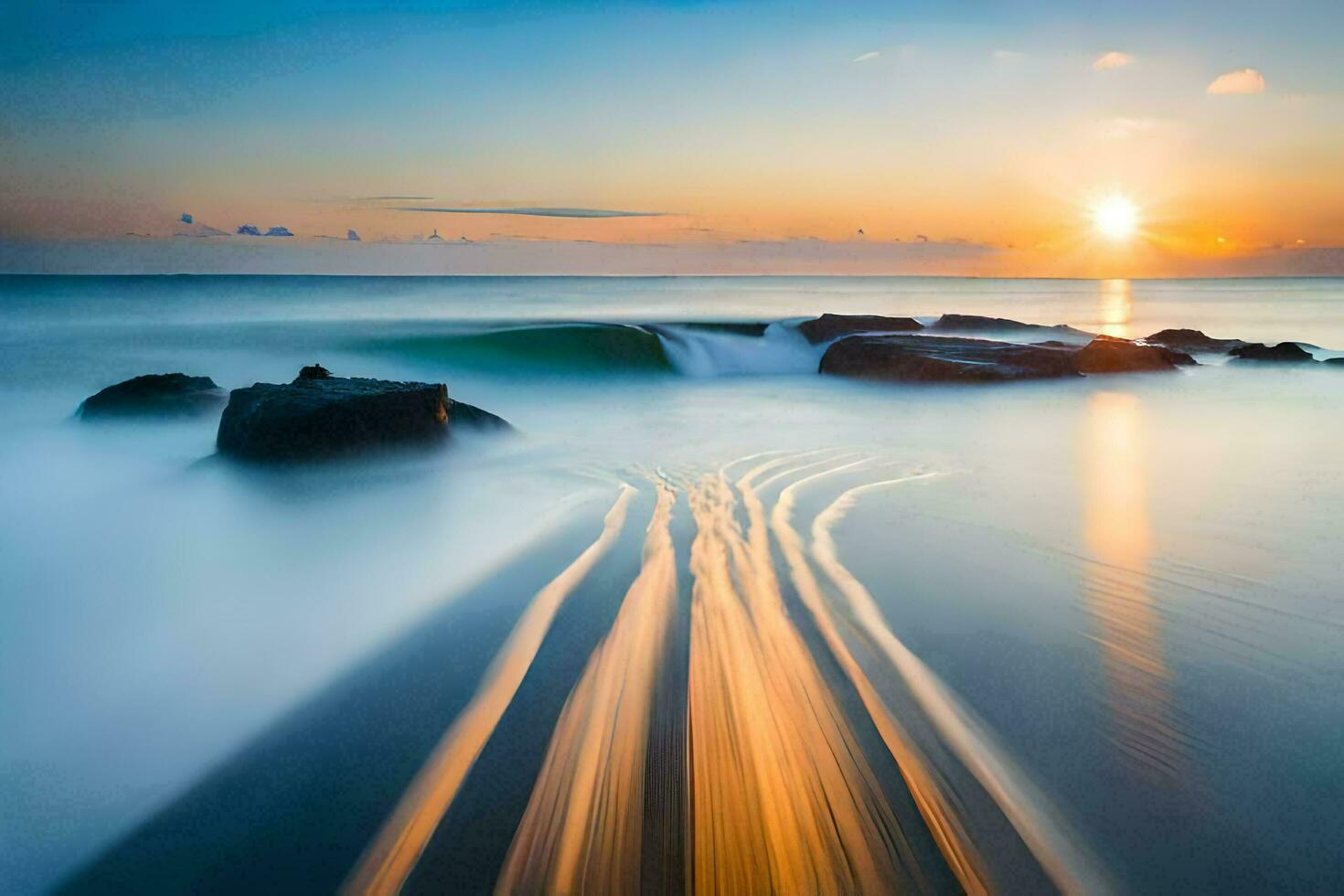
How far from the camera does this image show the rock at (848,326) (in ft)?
60.8

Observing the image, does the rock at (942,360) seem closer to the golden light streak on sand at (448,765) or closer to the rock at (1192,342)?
the rock at (1192,342)

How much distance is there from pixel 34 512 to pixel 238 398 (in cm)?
162

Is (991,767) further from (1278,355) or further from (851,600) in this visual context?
(1278,355)

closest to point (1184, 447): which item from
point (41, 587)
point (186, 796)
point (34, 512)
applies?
point (186, 796)

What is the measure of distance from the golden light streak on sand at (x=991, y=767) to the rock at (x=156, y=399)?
7759mm

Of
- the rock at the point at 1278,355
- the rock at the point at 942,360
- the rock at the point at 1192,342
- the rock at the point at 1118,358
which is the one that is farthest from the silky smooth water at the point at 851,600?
the rock at the point at 1192,342

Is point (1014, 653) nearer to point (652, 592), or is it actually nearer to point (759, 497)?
point (652, 592)

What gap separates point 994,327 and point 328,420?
20.3 meters

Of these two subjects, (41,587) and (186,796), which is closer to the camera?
(186,796)

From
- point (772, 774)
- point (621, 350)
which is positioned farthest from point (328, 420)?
point (621, 350)

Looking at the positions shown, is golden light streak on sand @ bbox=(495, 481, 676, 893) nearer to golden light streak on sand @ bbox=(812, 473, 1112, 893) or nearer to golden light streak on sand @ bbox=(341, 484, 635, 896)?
golden light streak on sand @ bbox=(341, 484, 635, 896)

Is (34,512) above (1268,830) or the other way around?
above

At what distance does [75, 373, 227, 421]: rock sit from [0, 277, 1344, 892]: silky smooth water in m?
0.36

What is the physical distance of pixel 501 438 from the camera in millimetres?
7578
